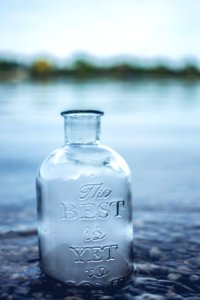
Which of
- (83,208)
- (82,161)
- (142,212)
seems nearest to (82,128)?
(82,161)

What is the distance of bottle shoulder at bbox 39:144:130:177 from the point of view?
2186 mm

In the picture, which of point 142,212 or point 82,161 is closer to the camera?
point 82,161

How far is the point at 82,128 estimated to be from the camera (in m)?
2.15

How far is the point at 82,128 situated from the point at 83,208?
1.15ft

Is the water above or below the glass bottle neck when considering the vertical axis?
below

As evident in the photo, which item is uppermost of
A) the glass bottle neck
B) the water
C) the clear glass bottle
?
the glass bottle neck

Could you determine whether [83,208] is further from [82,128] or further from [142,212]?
[142,212]

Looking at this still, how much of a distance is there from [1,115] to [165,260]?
33.1ft

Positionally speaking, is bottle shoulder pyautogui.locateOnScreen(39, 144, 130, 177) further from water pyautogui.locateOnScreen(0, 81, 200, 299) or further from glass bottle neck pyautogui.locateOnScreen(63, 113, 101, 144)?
water pyautogui.locateOnScreen(0, 81, 200, 299)

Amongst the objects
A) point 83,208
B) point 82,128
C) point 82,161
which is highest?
point 82,128

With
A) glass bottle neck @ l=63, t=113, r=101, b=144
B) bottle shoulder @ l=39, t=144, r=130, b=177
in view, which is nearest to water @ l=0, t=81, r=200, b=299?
bottle shoulder @ l=39, t=144, r=130, b=177

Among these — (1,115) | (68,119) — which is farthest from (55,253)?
(1,115)

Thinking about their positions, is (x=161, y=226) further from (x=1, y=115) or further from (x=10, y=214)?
(x=1, y=115)

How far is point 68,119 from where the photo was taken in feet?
7.11
